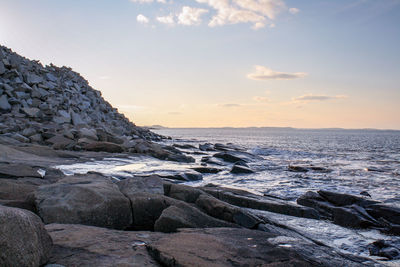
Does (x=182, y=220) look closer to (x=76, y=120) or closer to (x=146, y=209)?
(x=146, y=209)

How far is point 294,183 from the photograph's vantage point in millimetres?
11422

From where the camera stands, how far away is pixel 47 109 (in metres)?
18.2

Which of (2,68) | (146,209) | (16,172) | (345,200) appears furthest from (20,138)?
(345,200)

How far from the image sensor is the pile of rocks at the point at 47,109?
1377 centimetres

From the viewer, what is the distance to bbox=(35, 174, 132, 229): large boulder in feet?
12.2

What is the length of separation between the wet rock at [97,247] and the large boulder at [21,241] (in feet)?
0.59

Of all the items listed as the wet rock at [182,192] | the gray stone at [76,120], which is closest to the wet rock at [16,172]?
the wet rock at [182,192]

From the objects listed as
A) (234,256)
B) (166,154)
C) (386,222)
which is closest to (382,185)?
(386,222)

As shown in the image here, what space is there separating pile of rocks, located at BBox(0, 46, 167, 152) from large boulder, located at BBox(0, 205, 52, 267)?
11.4 m

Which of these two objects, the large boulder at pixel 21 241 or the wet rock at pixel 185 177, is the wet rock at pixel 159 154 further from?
the large boulder at pixel 21 241

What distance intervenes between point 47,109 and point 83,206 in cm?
1658

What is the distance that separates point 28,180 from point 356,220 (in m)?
6.75

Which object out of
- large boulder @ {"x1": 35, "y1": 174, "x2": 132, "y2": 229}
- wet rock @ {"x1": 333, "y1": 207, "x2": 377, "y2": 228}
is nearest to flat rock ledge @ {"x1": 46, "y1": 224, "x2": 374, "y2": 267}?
large boulder @ {"x1": 35, "y1": 174, "x2": 132, "y2": 229}

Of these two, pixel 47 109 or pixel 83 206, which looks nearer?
pixel 83 206
